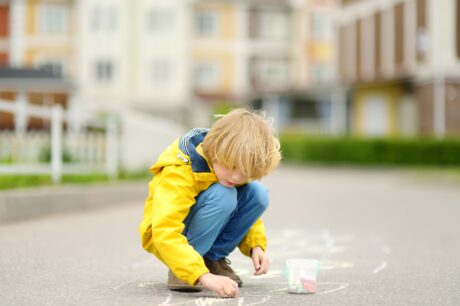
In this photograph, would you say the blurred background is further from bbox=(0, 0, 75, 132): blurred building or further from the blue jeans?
the blue jeans

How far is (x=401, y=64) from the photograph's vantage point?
38750 millimetres

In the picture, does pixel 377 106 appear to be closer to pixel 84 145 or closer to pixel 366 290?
pixel 84 145

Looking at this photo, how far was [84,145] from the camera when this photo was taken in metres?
16.8

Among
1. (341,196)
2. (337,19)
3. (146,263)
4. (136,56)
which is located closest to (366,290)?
(146,263)

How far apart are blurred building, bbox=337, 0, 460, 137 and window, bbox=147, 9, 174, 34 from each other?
44.4 ft

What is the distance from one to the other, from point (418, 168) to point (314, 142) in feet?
18.6

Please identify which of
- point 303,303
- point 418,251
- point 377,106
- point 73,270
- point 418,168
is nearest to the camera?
point 303,303

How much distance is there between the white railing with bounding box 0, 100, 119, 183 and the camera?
1391 centimetres

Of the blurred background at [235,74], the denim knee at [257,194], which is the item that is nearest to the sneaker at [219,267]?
the denim knee at [257,194]

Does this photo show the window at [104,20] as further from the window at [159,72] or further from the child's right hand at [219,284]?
the child's right hand at [219,284]

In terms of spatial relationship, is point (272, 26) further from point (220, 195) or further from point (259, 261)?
point (220, 195)

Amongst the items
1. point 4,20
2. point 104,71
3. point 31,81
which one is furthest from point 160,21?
point 31,81

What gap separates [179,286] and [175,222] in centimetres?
51

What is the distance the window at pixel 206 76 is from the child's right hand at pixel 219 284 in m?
53.8
